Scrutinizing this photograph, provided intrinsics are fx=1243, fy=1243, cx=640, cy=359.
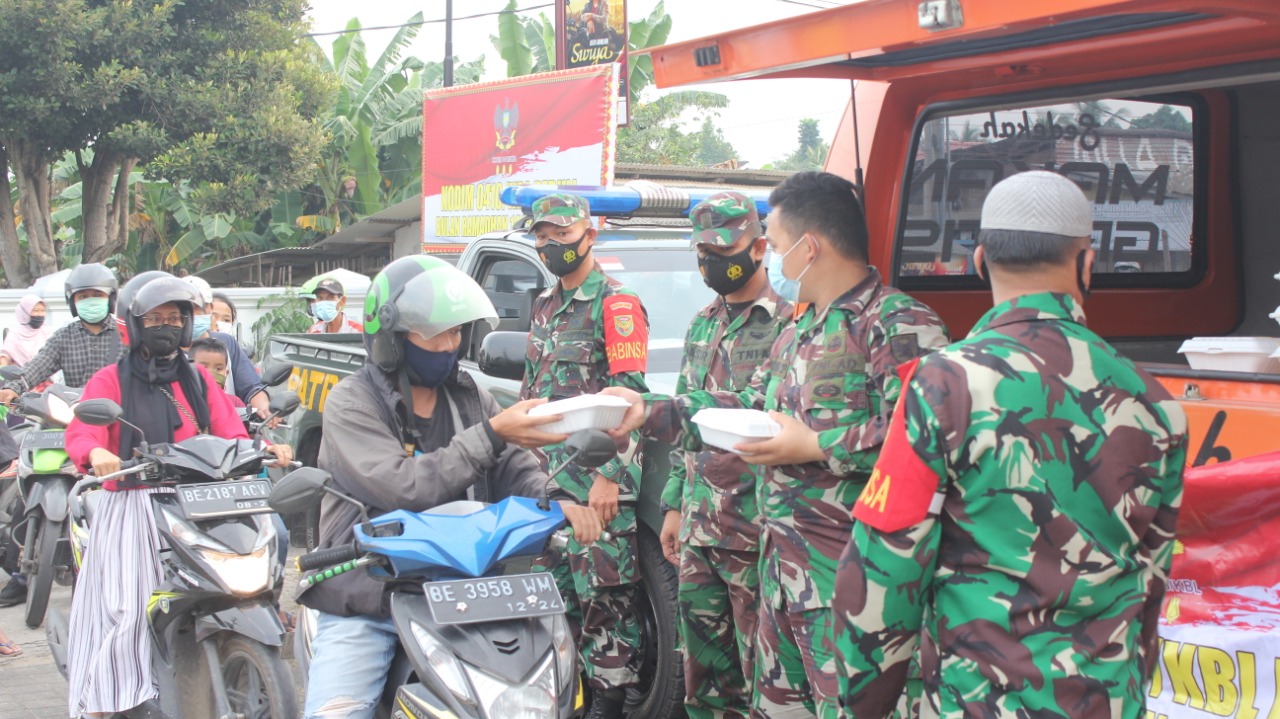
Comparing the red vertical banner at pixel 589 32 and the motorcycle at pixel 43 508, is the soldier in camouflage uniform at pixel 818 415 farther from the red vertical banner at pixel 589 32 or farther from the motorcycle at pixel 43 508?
the red vertical banner at pixel 589 32

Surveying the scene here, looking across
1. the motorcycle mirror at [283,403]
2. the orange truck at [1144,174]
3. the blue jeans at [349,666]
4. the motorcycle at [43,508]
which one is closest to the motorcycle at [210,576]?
the motorcycle mirror at [283,403]

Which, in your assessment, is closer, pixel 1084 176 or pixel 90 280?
pixel 1084 176

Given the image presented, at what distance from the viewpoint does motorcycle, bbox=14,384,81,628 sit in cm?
688

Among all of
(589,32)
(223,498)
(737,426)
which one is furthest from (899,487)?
(589,32)

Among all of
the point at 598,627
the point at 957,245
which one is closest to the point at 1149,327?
the point at 957,245

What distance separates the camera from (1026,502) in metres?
2.19

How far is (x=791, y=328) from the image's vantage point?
11.6ft

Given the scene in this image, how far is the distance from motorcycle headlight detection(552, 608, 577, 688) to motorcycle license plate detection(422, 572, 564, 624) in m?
0.06

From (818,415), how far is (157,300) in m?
2.80

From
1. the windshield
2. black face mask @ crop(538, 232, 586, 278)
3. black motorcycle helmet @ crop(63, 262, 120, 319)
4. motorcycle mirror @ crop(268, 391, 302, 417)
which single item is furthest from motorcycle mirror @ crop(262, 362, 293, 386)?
black motorcycle helmet @ crop(63, 262, 120, 319)

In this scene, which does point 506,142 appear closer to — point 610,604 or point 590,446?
point 610,604

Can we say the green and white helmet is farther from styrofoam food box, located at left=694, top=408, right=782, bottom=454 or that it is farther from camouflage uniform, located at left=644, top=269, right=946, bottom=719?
camouflage uniform, located at left=644, top=269, right=946, bottom=719

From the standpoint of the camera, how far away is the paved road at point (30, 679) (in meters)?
5.61

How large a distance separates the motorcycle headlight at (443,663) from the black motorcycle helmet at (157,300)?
232 cm
